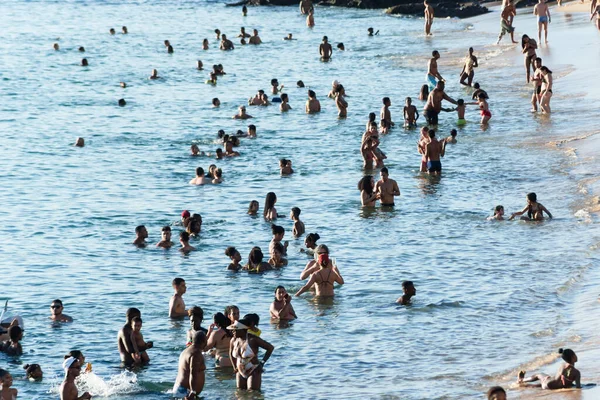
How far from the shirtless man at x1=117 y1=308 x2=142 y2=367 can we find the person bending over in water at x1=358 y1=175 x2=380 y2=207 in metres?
9.26

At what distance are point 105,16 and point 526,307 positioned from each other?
→ 5471 centimetres

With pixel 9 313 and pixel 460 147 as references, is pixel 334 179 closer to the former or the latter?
pixel 460 147

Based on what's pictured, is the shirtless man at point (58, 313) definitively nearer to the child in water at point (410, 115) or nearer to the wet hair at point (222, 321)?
the wet hair at point (222, 321)

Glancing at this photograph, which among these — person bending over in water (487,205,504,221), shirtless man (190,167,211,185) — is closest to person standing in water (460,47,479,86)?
shirtless man (190,167,211,185)

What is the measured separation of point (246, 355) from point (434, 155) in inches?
516

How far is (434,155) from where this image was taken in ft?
85.0

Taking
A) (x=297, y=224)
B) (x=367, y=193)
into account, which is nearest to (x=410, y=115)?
(x=367, y=193)

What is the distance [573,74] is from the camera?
34938mm

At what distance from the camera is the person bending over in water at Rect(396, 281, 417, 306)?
688 inches

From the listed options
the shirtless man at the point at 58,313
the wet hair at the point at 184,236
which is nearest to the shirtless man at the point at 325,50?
the wet hair at the point at 184,236

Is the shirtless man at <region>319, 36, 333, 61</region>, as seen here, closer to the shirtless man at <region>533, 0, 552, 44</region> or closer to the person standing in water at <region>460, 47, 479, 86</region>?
the shirtless man at <region>533, 0, 552, 44</region>

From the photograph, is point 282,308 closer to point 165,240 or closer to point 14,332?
point 14,332

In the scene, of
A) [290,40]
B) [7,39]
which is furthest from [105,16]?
[290,40]

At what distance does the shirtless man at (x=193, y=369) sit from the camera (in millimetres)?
13438
